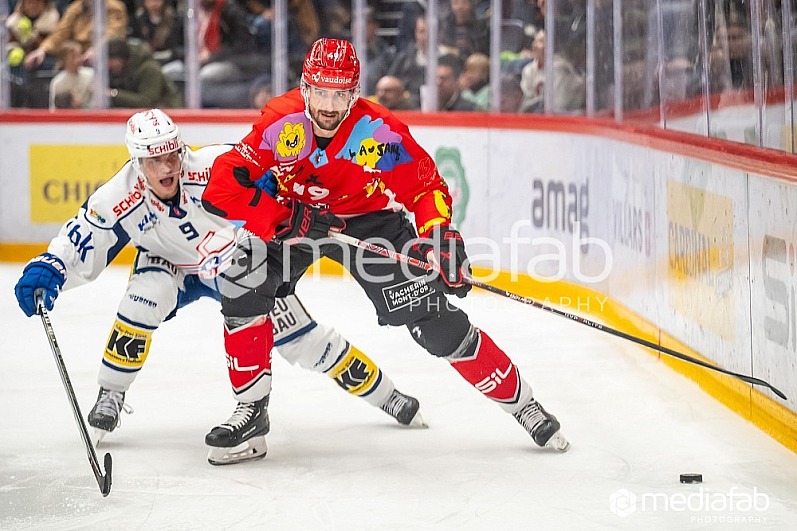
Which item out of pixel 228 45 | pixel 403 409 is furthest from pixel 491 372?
pixel 228 45

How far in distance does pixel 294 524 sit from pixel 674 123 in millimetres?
2711

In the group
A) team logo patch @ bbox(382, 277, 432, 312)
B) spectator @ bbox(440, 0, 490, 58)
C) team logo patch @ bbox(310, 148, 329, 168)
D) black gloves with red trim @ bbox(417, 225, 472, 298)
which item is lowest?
team logo patch @ bbox(382, 277, 432, 312)

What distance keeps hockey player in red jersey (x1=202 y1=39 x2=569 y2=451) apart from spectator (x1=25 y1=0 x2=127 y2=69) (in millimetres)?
4627

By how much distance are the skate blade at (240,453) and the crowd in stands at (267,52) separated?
3.13 metres

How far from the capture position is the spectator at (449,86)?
7.32 meters

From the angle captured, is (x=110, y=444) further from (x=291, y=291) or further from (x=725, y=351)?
(x=725, y=351)

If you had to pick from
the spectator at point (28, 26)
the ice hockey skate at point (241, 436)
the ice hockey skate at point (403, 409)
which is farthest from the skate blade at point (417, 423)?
the spectator at point (28, 26)

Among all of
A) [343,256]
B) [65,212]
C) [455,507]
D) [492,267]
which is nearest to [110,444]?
[343,256]

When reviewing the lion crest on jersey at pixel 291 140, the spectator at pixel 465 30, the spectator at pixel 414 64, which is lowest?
the lion crest on jersey at pixel 291 140

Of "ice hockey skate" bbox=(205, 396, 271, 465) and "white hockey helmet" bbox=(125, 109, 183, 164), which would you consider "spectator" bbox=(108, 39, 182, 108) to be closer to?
"white hockey helmet" bbox=(125, 109, 183, 164)

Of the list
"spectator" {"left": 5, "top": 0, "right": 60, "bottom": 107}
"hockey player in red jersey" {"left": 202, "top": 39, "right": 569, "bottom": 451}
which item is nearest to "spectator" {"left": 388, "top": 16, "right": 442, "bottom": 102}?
"spectator" {"left": 5, "top": 0, "right": 60, "bottom": 107}

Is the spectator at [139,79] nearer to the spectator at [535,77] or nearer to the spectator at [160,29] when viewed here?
the spectator at [160,29]

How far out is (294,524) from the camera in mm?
3117
